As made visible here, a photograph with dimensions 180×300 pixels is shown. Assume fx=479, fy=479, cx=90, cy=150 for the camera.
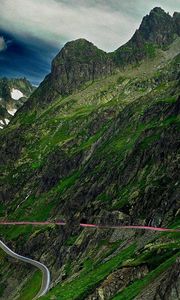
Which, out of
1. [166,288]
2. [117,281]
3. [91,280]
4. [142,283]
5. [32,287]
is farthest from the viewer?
[32,287]

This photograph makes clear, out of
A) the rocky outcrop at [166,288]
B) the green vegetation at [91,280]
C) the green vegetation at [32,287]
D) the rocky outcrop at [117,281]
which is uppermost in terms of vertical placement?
the rocky outcrop at [166,288]

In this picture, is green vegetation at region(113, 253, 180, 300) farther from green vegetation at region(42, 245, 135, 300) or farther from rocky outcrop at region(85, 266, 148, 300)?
green vegetation at region(42, 245, 135, 300)

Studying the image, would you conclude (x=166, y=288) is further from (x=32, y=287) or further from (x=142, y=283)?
(x=32, y=287)

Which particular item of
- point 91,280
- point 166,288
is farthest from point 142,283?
point 91,280

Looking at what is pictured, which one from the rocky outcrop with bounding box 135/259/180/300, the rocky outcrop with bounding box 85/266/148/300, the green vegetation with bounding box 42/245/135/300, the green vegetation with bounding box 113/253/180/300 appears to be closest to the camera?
the rocky outcrop with bounding box 135/259/180/300

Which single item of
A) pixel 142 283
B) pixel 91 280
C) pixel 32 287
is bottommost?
pixel 32 287

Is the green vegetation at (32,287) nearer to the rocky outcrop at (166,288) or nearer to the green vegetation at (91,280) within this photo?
the green vegetation at (91,280)

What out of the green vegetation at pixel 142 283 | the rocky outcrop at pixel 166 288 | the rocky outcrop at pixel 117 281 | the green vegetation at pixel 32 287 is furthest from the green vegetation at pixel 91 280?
the green vegetation at pixel 32 287

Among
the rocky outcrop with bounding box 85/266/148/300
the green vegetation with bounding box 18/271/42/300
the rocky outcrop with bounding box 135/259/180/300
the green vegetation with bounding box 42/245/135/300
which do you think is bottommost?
the green vegetation with bounding box 18/271/42/300

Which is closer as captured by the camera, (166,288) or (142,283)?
(166,288)

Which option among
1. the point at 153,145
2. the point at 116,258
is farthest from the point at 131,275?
the point at 153,145

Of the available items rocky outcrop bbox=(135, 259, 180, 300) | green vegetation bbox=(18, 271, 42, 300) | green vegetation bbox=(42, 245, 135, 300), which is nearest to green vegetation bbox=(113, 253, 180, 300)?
rocky outcrop bbox=(135, 259, 180, 300)
